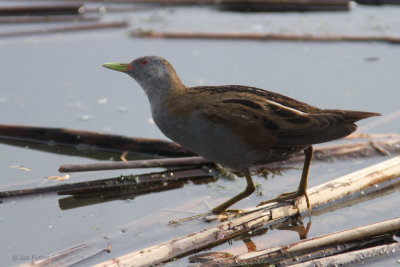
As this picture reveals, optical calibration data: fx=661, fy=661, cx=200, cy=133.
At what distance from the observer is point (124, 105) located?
273 inches

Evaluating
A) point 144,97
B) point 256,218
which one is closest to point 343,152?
point 256,218

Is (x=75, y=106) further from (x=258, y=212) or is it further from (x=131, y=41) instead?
(x=258, y=212)

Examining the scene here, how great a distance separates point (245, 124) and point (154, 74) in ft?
3.06

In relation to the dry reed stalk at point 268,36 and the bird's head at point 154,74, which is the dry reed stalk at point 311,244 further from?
the dry reed stalk at point 268,36

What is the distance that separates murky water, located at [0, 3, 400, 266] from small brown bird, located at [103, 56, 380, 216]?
552 millimetres

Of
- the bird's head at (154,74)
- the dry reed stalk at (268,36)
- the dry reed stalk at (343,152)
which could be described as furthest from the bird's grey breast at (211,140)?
the dry reed stalk at (268,36)

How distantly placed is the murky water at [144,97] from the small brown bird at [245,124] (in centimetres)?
55

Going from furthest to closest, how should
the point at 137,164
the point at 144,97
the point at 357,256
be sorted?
1. the point at 144,97
2. the point at 137,164
3. the point at 357,256

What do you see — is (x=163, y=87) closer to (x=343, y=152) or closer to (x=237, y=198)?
(x=237, y=198)

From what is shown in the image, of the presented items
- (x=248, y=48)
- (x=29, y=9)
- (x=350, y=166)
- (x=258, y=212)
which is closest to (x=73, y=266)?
(x=258, y=212)

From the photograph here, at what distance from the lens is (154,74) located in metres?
5.05

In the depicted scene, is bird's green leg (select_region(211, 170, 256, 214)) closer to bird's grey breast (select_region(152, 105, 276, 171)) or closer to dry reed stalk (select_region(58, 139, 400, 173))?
bird's grey breast (select_region(152, 105, 276, 171))

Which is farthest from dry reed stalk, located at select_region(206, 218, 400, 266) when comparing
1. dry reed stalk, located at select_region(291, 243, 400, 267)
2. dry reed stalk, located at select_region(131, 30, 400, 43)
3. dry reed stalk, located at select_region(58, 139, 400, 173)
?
dry reed stalk, located at select_region(131, 30, 400, 43)

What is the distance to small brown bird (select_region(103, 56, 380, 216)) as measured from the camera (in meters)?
4.54
